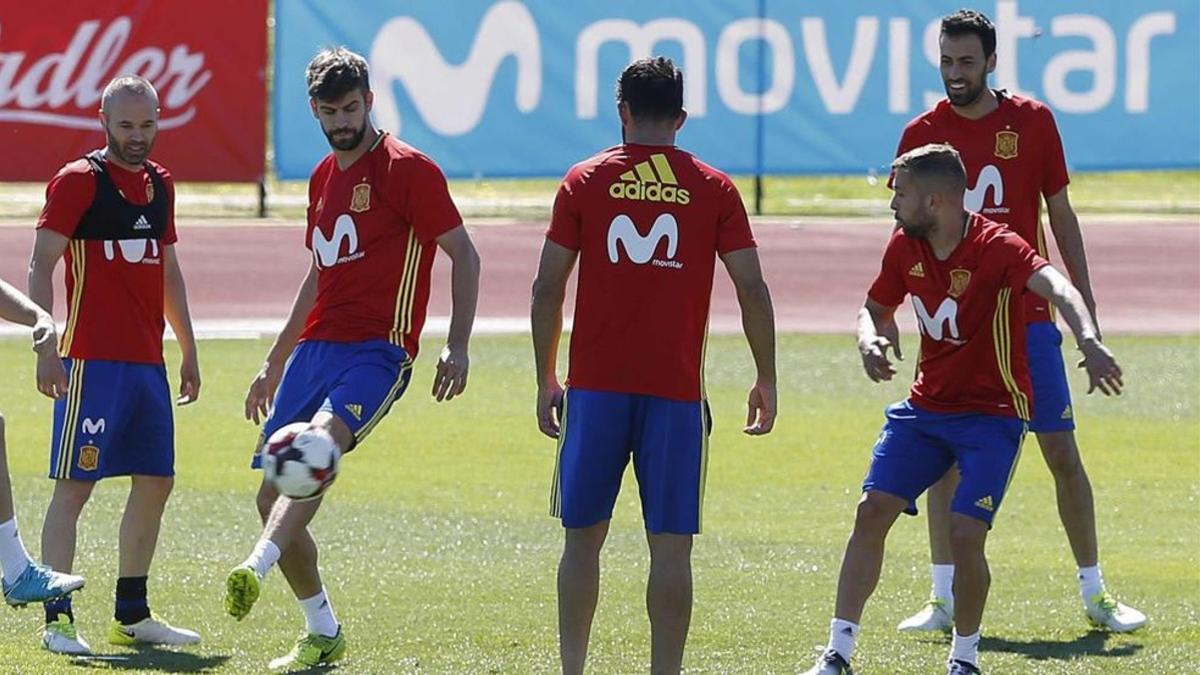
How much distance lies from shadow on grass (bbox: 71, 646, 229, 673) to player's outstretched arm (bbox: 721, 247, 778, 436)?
2.27m

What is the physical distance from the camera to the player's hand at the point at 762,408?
23.8ft

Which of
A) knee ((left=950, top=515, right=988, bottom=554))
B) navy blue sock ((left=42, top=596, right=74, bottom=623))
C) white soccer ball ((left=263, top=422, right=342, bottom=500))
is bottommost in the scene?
navy blue sock ((left=42, top=596, right=74, bottom=623))

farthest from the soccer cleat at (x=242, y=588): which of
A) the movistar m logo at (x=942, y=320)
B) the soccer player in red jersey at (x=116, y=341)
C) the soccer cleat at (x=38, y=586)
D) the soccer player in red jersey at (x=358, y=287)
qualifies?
the movistar m logo at (x=942, y=320)

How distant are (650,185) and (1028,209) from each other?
94.1 inches

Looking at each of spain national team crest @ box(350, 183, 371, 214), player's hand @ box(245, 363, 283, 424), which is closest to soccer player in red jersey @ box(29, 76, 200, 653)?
player's hand @ box(245, 363, 283, 424)

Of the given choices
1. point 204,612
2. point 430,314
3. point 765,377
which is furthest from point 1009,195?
point 430,314

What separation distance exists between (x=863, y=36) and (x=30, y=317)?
18.8 m

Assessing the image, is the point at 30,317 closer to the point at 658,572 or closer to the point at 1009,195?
the point at 658,572

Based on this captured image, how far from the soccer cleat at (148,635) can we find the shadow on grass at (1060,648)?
10.3 feet

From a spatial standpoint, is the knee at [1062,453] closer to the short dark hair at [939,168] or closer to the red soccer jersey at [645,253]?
the short dark hair at [939,168]

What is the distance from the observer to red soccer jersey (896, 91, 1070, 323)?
864cm

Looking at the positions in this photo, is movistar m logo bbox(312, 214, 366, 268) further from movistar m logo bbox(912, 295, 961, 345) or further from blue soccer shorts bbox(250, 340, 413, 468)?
movistar m logo bbox(912, 295, 961, 345)

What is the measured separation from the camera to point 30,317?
745cm

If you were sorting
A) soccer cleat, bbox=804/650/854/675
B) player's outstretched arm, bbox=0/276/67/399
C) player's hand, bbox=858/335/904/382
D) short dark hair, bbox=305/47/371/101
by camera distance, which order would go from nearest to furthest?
player's outstretched arm, bbox=0/276/67/399 < player's hand, bbox=858/335/904/382 < soccer cleat, bbox=804/650/854/675 < short dark hair, bbox=305/47/371/101
